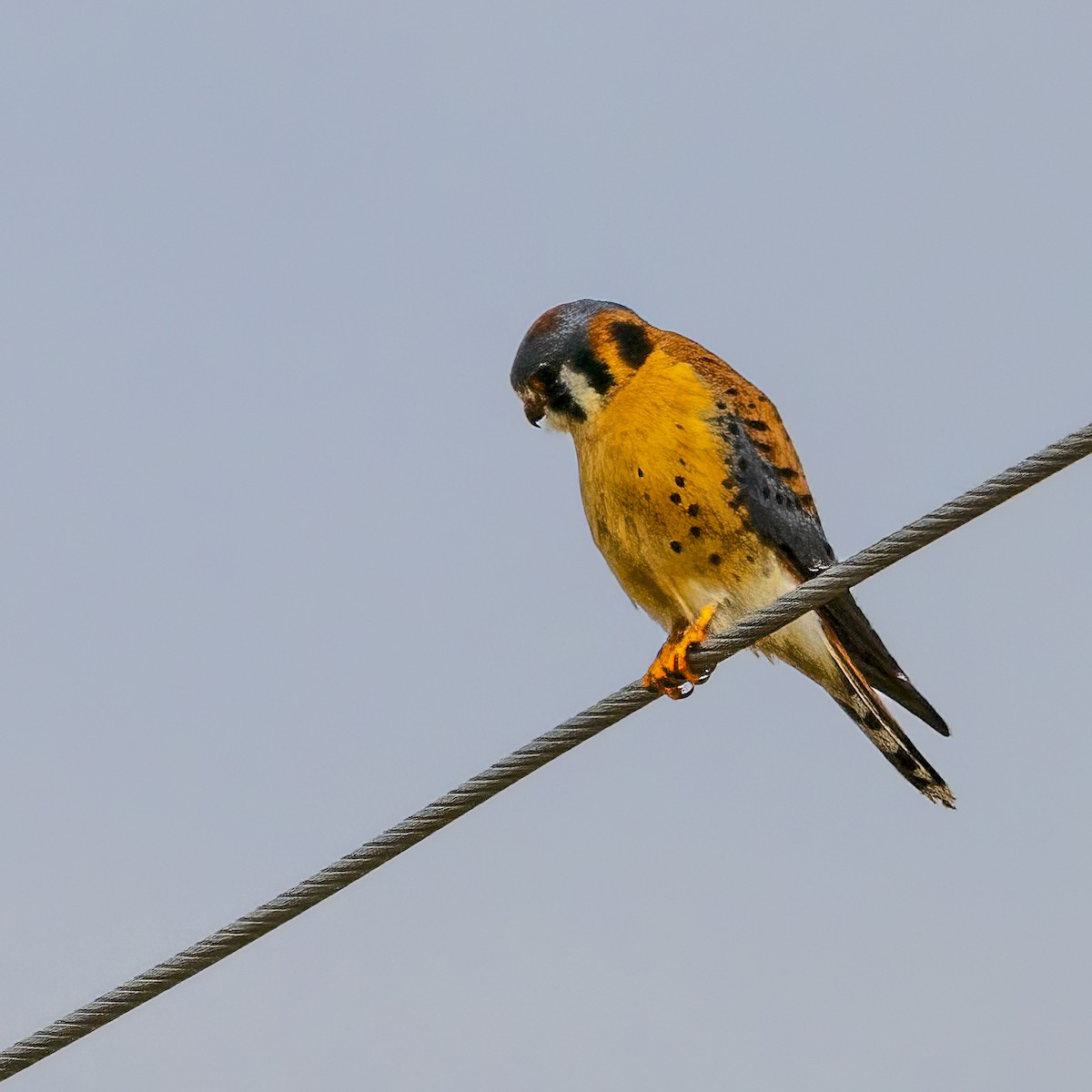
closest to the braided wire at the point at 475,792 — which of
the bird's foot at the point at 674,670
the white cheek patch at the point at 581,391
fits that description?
the bird's foot at the point at 674,670

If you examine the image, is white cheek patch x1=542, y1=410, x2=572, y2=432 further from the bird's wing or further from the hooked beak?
the bird's wing

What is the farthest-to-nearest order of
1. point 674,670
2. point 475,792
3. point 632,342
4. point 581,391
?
1. point 632,342
2. point 581,391
3. point 674,670
4. point 475,792

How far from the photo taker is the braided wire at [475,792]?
2992mm

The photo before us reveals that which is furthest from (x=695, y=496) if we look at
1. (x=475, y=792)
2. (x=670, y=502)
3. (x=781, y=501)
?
(x=475, y=792)

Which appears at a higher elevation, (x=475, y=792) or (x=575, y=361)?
(x=575, y=361)

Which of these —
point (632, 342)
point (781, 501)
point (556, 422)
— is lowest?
point (781, 501)

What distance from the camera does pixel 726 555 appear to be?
186 inches

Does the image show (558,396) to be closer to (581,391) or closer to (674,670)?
(581,391)

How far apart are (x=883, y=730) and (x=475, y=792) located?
7.12 feet

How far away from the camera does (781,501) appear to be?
487 cm

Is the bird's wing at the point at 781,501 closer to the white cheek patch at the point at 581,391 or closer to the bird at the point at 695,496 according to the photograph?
the bird at the point at 695,496

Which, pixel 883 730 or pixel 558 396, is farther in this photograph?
pixel 883 730

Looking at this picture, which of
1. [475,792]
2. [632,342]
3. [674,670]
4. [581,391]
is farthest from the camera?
[632,342]

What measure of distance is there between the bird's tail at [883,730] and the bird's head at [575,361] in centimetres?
95
